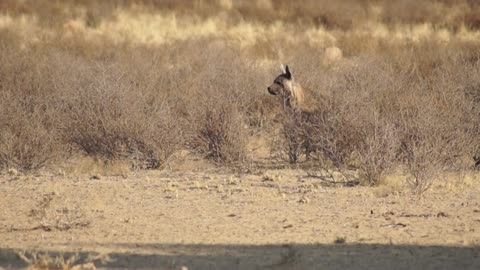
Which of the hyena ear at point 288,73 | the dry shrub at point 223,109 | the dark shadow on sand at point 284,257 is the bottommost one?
the dry shrub at point 223,109

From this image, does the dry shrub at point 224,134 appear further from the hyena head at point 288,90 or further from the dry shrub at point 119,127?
the hyena head at point 288,90

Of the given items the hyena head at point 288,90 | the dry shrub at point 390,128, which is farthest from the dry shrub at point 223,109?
the dry shrub at point 390,128

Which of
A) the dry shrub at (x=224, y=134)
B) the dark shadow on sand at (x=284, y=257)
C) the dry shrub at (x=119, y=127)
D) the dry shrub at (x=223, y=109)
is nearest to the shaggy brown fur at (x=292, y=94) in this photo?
the dry shrub at (x=223, y=109)

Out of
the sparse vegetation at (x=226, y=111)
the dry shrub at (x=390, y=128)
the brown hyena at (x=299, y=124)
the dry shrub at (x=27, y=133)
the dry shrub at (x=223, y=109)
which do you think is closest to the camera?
the dry shrub at (x=390, y=128)

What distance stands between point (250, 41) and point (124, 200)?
66.4 ft

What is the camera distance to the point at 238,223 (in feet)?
32.9

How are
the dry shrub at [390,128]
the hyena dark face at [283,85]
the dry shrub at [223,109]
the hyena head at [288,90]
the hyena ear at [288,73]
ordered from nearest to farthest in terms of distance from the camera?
the dry shrub at [390,128] < the dry shrub at [223,109] < the hyena head at [288,90] < the hyena dark face at [283,85] < the hyena ear at [288,73]

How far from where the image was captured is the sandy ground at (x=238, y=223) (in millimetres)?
8602

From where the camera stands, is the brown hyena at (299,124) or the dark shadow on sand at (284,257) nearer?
the dark shadow on sand at (284,257)

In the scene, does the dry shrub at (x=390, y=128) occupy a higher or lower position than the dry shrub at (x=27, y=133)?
higher

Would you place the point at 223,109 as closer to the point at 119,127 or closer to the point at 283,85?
the point at 119,127

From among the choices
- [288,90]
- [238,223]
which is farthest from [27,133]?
[238,223]

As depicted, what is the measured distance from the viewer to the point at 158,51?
2411cm

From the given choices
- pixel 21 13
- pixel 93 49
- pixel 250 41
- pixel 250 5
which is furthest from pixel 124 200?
pixel 250 5
